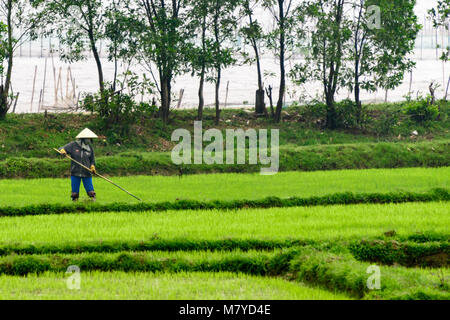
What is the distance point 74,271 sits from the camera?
9688 mm

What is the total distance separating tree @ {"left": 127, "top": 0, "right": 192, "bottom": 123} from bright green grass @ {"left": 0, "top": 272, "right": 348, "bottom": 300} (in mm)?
16975

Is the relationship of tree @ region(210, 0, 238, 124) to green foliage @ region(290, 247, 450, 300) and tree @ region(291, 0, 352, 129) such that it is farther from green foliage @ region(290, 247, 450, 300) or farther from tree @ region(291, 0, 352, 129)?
green foliage @ region(290, 247, 450, 300)

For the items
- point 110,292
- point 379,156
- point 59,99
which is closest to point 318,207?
point 110,292

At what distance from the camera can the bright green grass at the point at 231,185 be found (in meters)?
16.1

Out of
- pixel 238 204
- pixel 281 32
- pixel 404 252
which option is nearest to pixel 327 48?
pixel 281 32

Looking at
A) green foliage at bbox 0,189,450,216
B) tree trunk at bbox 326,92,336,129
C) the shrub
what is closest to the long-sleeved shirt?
green foliage at bbox 0,189,450,216

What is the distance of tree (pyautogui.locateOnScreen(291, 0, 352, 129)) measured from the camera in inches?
1061

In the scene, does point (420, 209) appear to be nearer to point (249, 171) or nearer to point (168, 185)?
point (168, 185)

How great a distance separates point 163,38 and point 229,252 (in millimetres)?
16323

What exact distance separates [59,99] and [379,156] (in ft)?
46.5

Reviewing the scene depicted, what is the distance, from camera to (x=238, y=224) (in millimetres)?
12305

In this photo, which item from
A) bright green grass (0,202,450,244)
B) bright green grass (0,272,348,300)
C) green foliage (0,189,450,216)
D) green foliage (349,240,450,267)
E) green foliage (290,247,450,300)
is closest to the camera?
green foliage (290,247,450,300)

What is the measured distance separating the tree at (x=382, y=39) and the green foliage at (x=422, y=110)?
1.13 metres

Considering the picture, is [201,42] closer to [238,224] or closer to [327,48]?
[327,48]
